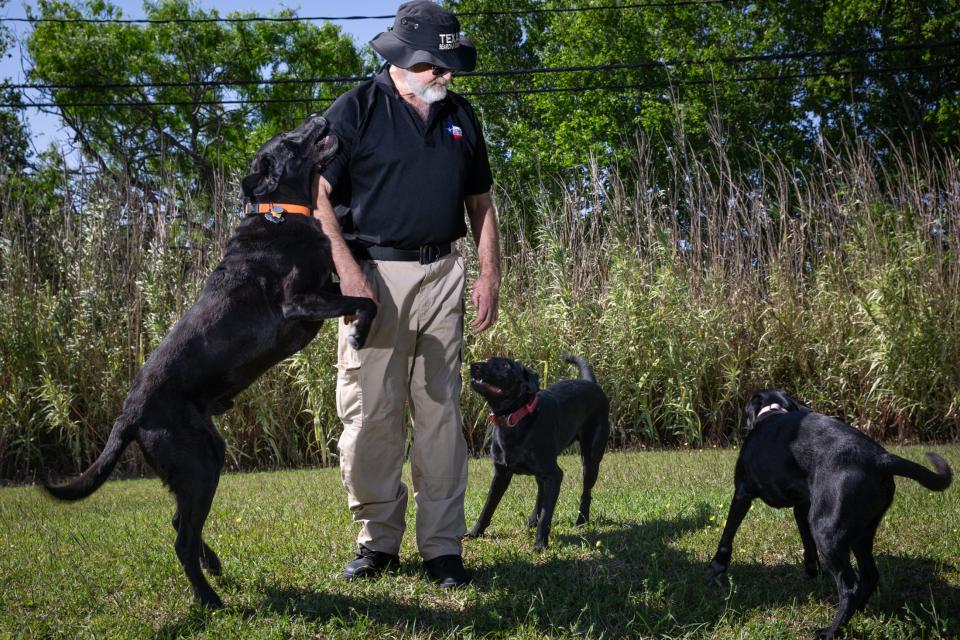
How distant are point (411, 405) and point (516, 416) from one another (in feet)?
2.24

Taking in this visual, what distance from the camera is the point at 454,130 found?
→ 342 centimetres

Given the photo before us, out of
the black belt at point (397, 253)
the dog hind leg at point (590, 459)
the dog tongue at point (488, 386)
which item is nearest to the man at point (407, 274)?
the black belt at point (397, 253)

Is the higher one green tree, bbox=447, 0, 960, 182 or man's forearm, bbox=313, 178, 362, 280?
green tree, bbox=447, 0, 960, 182

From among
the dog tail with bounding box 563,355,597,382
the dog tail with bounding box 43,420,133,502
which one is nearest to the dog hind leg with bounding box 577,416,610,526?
the dog tail with bounding box 563,355,597,382

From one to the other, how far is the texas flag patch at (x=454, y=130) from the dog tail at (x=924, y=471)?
2.11m

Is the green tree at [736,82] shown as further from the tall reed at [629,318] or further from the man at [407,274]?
the man at [407,274]

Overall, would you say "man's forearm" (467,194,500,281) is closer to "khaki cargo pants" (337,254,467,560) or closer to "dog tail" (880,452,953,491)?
"khaki cargo pants" (337,254,467,560)

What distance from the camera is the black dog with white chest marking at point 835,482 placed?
8.80 ft

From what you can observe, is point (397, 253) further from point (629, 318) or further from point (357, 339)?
point (629, 318)

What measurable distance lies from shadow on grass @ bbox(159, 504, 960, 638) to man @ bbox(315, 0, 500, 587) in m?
0.29

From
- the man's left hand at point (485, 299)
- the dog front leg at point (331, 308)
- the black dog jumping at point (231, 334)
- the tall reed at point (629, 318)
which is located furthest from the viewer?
the tall reed at point (629, 318)

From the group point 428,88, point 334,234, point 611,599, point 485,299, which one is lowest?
point 611,599

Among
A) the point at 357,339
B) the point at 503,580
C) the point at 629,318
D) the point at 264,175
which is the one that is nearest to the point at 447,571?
the point at 503,580

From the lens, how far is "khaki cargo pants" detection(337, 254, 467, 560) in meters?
3.35
